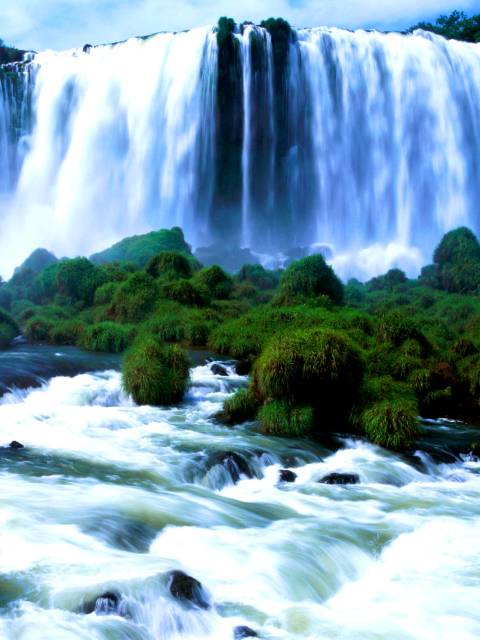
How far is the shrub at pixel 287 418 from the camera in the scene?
9352mm

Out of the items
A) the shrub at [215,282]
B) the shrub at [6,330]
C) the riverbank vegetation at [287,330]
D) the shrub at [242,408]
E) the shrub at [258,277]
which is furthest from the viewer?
the shrub at [258,277]

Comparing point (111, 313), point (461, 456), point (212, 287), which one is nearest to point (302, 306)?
point (212, 287)

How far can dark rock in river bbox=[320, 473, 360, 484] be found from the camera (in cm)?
770

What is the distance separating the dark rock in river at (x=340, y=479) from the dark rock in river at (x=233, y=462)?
3.18 ft

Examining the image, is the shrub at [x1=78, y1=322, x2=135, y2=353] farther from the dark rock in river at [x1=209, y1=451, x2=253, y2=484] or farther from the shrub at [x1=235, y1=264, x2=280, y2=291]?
the shrub at [x1=235, y1=264, x2=280, y2=291]

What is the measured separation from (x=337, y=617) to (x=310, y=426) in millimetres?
4952

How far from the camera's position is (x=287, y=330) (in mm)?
11688

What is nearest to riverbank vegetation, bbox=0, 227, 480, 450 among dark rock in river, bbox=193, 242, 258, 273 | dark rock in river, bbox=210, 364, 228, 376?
dark rock in river, bbox=210, 364, 228, 376

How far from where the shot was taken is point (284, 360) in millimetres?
9469

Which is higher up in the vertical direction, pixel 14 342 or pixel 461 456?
pixel 14 342

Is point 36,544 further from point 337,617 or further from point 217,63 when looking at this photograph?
point 217,63

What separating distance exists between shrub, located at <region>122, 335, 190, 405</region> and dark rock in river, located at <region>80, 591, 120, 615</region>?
22.2ft

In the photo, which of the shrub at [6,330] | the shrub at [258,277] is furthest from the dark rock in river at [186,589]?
the shrub at [258,277]

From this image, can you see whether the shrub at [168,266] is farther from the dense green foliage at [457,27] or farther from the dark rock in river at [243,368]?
the dense green foliage at [457,27]
